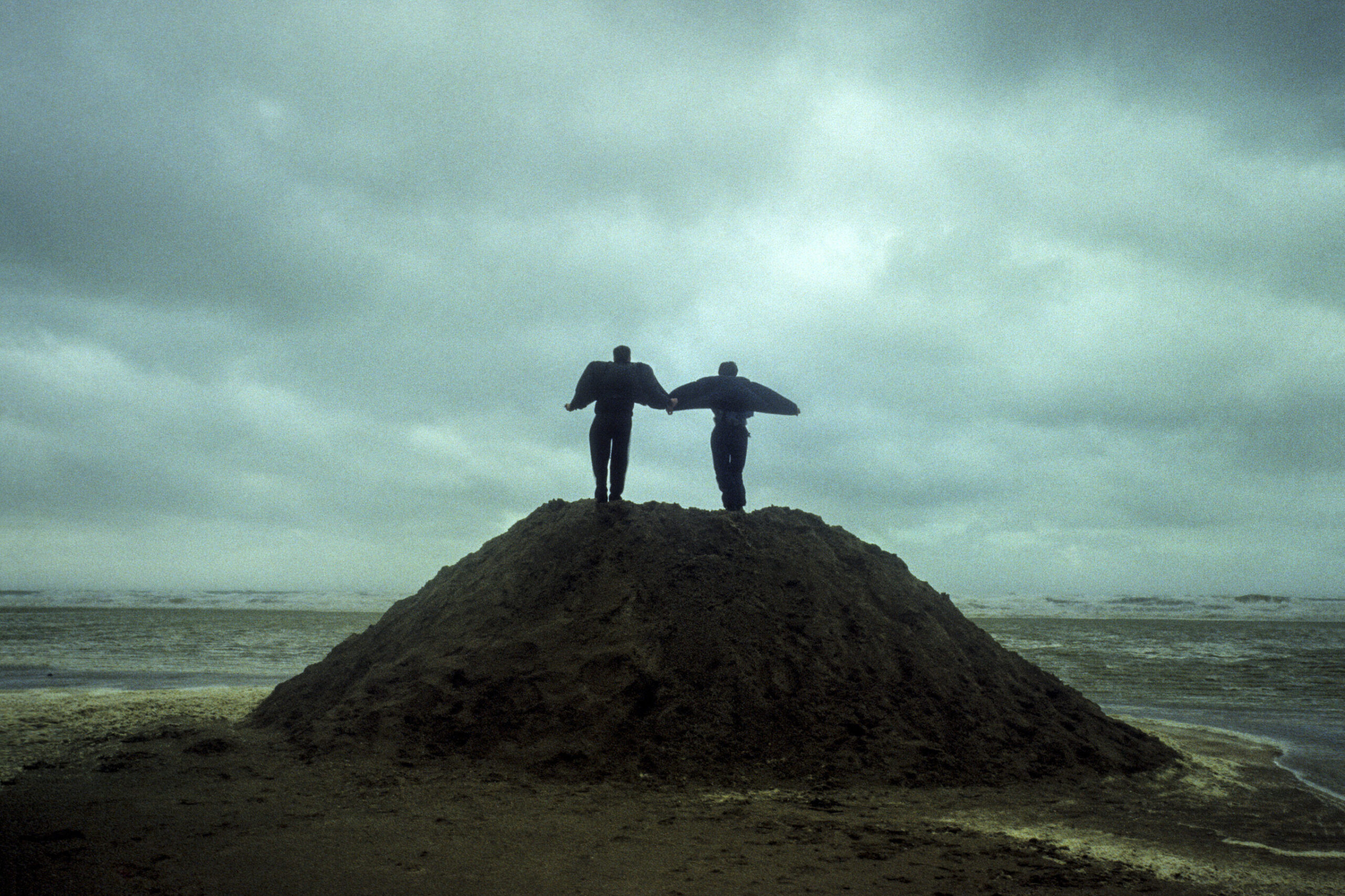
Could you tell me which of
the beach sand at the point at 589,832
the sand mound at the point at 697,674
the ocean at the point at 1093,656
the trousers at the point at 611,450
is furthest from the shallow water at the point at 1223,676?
the trousers at the point at 611,450

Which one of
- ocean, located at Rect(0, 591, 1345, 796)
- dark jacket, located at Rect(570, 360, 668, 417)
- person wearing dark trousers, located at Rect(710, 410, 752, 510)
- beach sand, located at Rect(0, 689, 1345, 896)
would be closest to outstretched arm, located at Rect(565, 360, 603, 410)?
dark jacket, located at Rect(570, 360, 668, 417)

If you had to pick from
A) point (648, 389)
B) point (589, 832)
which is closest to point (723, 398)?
point (648, 389)

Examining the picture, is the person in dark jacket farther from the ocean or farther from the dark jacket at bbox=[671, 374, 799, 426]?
the ocean

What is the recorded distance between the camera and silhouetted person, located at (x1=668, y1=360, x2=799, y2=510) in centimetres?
1024

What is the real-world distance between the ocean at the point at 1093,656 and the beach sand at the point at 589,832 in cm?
292

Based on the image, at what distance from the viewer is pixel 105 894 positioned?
3943 millimetres

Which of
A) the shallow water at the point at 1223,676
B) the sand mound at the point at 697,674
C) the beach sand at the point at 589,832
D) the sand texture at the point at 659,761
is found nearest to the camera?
the beach sand at the point at 589,832

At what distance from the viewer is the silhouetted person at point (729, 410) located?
33.6 feet

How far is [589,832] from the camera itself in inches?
204

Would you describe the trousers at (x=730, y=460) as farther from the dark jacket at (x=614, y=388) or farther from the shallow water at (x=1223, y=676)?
the shallow water at (x=1223, y=676)

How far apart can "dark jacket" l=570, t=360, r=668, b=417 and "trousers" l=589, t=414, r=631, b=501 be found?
10 cm

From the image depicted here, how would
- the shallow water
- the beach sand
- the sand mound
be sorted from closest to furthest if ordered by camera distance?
the beach sand, the sand mound, the shallow water

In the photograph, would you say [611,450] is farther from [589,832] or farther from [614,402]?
[589,832]

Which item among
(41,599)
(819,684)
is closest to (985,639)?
(819,684)
